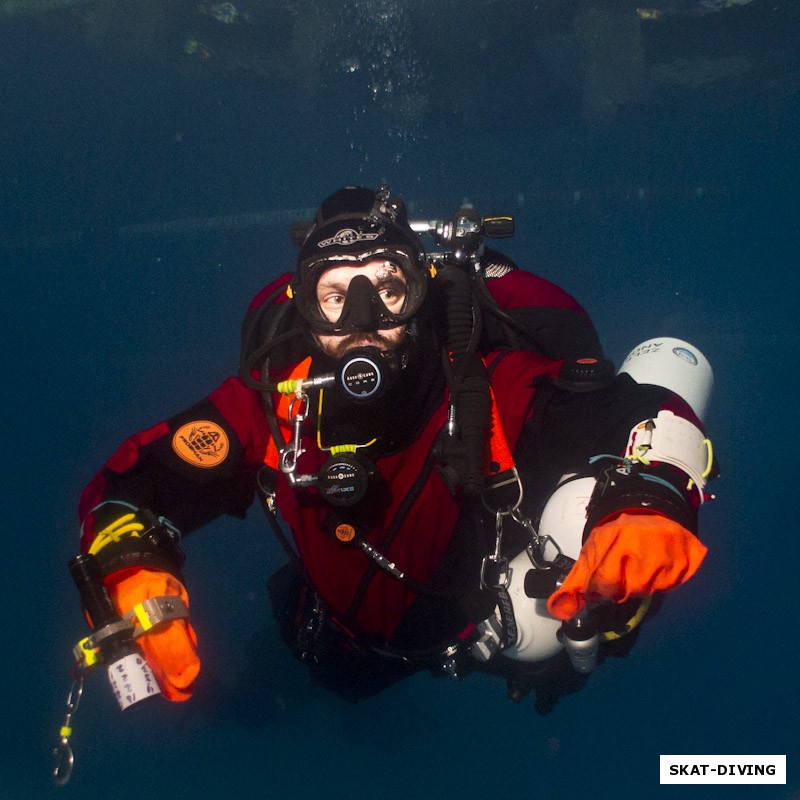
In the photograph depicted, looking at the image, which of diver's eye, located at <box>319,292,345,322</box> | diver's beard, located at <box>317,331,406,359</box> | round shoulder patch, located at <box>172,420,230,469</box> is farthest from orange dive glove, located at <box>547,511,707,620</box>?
round shoulder patch, located at <box>172,420,230,469</box>

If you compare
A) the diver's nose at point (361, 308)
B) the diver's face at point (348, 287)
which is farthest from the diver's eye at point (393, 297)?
the diver's nose at point (361, 308)

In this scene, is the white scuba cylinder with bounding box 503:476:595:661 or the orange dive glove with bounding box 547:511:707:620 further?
the white scuba cylinder with bounding box 503:476:595:661

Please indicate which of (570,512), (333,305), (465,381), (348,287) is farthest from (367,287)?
(570,512)

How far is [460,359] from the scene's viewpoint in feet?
7.30

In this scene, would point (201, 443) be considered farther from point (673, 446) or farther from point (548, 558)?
point (673, 446)

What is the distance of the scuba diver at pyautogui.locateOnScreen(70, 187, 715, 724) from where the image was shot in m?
1.88

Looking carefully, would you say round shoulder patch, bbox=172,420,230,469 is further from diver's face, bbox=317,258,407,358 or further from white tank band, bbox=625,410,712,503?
white tank band, bbox=625,410,712,503

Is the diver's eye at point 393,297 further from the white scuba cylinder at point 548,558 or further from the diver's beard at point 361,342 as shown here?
the white scuba cylinder at point 548,558

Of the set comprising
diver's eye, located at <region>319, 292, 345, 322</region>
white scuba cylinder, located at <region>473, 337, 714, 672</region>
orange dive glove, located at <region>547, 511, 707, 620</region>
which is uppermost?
diver's eye, located at <region>319, 292, 345, 322</region>

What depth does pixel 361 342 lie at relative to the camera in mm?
2217

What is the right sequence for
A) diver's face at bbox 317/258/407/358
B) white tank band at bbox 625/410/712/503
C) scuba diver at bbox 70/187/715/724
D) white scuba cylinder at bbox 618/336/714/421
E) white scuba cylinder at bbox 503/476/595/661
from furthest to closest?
1. white scuba cylinder at bbox 618/336/714/421
2. diver's face at bbox 317/258/407/358
3. white scuba cylinder at bbox 503/476/595/661
4. scuba diver at bbox 70/187/715/724
5. white tank band at bbox 625/410/712/503

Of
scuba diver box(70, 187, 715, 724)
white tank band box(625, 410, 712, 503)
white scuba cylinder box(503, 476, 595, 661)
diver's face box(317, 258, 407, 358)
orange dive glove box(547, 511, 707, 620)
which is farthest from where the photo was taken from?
diver's face box(317, 258, 407, 358)

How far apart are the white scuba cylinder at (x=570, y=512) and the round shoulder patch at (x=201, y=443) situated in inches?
52.6

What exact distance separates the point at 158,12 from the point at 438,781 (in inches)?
483
